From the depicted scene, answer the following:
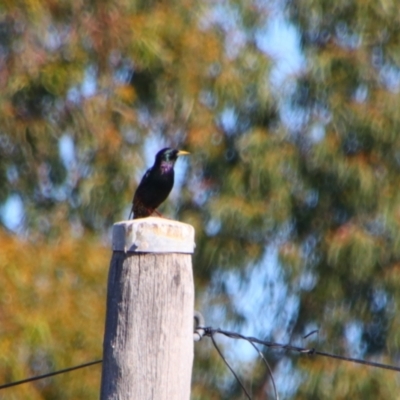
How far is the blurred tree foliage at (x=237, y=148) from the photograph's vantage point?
389 inches

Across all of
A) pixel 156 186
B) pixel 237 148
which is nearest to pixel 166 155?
pixel 156 186

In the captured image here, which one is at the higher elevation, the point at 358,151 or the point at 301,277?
the point at 358,151

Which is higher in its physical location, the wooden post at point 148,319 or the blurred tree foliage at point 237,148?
the blurred tree foliage at point 237,148

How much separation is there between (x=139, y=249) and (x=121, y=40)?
7151 millimetres

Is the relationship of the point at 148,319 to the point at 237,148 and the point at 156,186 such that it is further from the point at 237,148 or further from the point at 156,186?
the point at 237,148

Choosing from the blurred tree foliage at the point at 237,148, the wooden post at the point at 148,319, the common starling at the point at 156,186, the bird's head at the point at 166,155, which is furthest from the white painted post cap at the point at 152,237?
the blurred tree foliage at the point at 237,148

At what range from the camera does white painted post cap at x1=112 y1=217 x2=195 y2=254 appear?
9.92 feet

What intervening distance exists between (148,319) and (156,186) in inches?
160

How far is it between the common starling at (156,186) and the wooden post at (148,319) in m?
3.82

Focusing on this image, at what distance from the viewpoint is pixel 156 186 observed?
6.98m

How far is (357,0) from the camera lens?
11.2m

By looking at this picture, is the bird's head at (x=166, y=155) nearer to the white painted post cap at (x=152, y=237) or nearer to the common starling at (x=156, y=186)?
the common starling at (x=156, y=186)

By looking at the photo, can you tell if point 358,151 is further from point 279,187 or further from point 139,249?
point 139,249

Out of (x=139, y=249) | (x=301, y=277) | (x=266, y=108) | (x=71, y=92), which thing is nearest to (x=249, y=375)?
(x=301, y=277)
